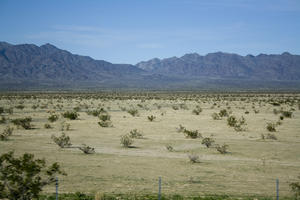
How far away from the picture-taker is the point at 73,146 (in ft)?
74.8

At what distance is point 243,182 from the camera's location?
569 inches

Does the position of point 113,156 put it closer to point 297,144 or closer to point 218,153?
point 218,153

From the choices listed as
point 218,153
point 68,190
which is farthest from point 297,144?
point 68,190

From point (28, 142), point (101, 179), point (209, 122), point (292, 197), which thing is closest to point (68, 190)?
point (101, 179)

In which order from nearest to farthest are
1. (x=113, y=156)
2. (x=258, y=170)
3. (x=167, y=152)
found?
(x=258, y=170) < (x=113, y=156) < (x=167, y=152)

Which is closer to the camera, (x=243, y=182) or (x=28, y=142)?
(x=243, y=182)

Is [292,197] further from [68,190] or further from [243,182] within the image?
[68,190]

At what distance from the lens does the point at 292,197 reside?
12.4 metres

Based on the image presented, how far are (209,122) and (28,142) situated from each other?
2031 centimetres

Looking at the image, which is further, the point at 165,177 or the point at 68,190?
the point at 165,177

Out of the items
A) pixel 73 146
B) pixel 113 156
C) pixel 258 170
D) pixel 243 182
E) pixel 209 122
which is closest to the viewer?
pixel 243 182

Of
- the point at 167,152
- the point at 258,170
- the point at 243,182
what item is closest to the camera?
the point at 243,182

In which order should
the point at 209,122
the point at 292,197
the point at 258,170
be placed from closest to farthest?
1. the point at 292,197
2. the point at 258,170
3. the point at 209,122

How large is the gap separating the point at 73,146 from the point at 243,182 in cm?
1235
